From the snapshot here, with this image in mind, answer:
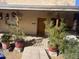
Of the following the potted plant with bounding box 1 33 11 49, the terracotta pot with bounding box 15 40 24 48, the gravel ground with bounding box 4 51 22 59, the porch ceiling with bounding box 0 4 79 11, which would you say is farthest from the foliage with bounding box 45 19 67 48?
the porch ceiling with bounding box 0 4 79 11

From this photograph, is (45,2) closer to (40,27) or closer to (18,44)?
(40,27)

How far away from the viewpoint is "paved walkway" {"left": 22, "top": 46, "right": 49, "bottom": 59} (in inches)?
866

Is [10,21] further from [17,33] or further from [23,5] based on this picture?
[17,33]

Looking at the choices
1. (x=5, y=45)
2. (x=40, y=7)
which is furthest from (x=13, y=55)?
(x=40, y=7)

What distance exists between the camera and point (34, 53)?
900 inches

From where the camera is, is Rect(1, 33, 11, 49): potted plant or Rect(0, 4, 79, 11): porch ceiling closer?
Rect(1, 33, 11, 49): potted plant

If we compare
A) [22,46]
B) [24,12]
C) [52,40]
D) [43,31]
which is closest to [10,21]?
[24,12]

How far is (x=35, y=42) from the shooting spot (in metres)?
26.3

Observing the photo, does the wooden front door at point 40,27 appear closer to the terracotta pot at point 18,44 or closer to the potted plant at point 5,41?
the terracotta pot at point 18,44

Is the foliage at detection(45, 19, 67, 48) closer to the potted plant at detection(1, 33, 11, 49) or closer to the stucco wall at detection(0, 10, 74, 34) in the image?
the potted plant at detection(1, 33, 11, 49)

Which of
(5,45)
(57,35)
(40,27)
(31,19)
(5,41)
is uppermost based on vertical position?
(57,35)

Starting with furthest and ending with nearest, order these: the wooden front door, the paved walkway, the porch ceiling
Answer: the wooden front door < the porch ceiling < the paved walkway

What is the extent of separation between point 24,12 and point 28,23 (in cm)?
118

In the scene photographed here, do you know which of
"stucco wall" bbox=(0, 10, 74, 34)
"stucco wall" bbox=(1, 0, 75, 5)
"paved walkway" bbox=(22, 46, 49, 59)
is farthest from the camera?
"stucco wall" bbox=(0, 10, 74, 34)
